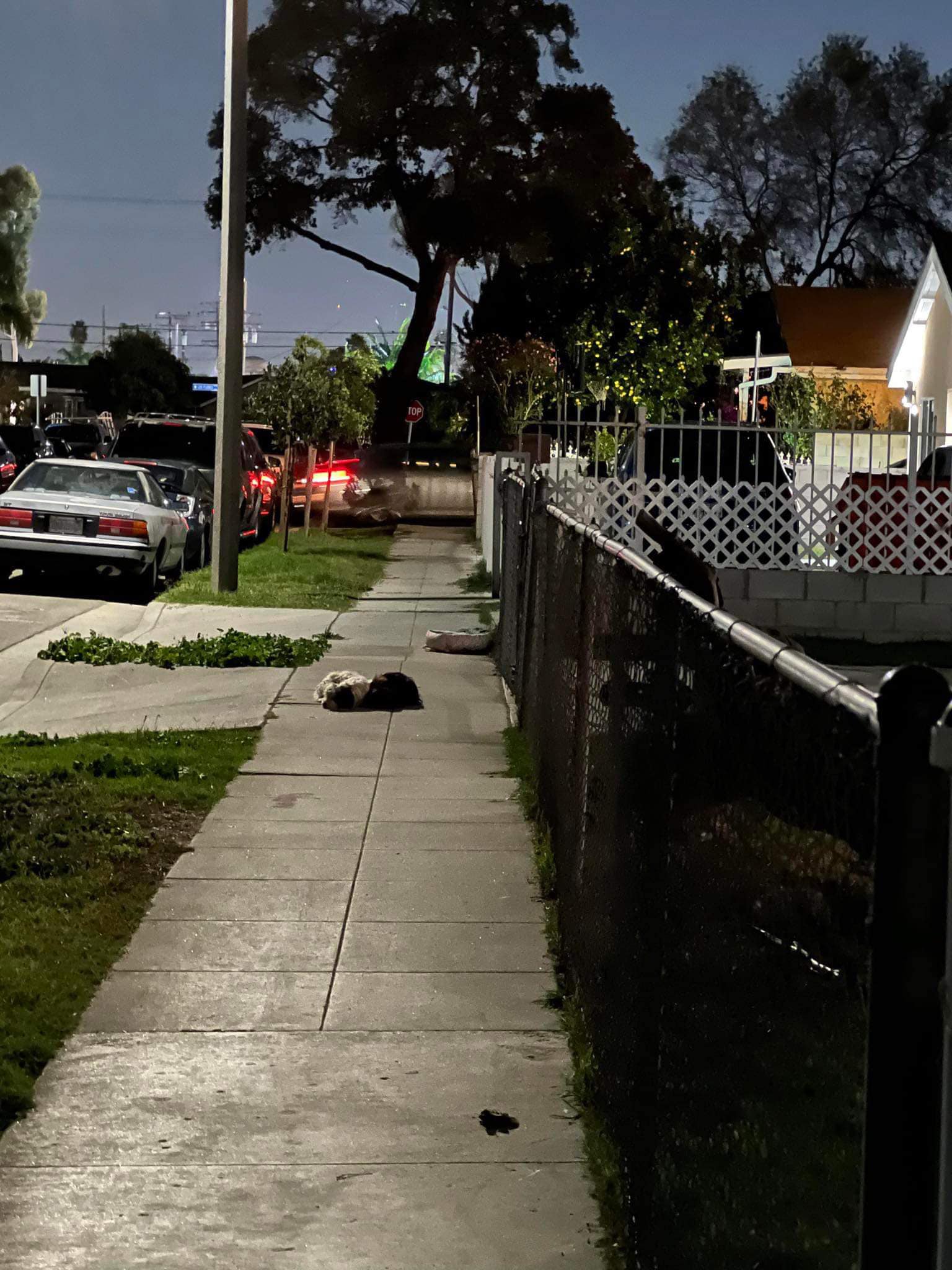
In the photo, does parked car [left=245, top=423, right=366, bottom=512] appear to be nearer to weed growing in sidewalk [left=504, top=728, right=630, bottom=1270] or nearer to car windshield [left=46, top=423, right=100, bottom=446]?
car windshield [left=46, top=423, right=100, bottom=446]

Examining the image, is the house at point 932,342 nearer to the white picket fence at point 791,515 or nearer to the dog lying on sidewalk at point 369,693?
the white picket fence at point 791,515

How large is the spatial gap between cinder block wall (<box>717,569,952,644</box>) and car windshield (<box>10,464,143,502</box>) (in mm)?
6988

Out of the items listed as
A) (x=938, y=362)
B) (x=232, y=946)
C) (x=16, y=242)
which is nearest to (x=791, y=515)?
(x=232, y=946)

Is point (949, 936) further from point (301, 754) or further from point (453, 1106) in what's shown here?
point (301, 754)

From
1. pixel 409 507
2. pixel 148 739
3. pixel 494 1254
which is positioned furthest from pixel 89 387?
pixel 494 1254

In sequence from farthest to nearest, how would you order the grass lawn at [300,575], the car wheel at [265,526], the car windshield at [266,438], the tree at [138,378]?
the tree at [138,378], the car windshield at [266,438], the car wheel at [265,526], the grass lawn at [300,575]

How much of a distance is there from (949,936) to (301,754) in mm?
8353

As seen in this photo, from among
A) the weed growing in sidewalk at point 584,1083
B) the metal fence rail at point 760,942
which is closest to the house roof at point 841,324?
the weed growing in sidewalk at point 584,1083

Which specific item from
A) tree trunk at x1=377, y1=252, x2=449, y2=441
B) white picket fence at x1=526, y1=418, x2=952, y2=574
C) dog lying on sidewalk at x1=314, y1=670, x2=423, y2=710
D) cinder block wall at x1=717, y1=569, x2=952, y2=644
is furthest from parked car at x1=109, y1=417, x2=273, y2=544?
tree trunk at x1=377, y1=252, x2=449, y2=441

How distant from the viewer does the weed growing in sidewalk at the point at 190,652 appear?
45.6 feet

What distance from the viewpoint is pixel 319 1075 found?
5082 mm

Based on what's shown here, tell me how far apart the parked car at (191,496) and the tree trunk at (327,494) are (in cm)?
640

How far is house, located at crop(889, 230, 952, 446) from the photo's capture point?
32375 mm

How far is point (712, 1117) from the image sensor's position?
3.13 m
